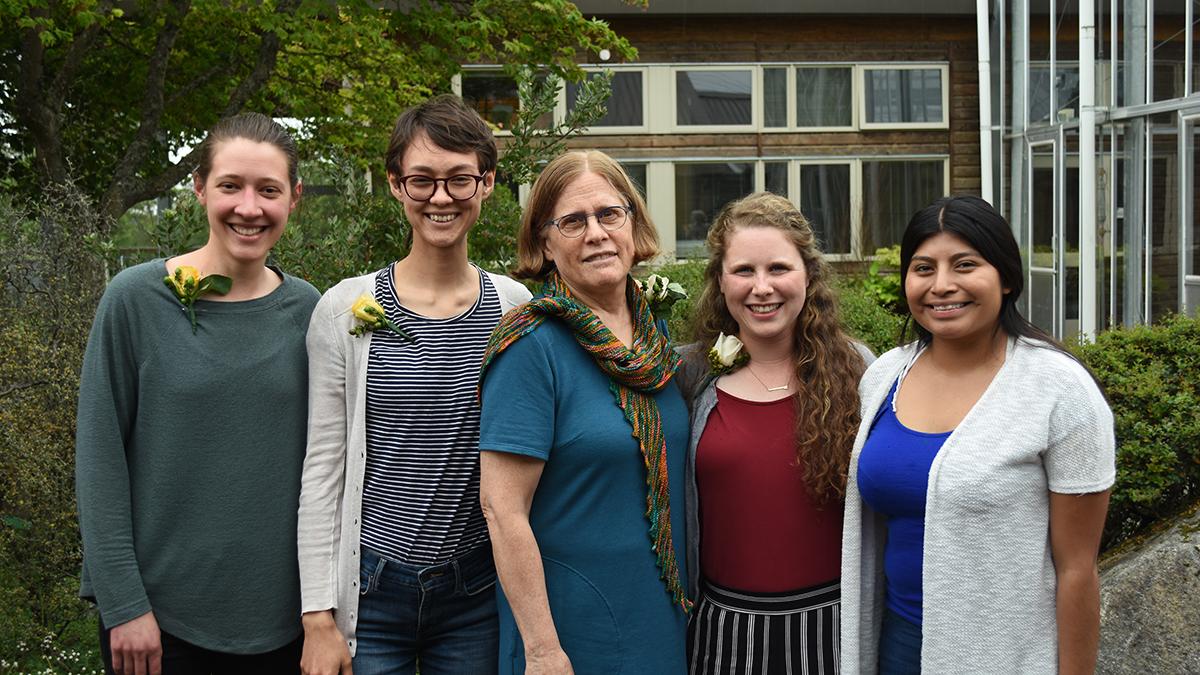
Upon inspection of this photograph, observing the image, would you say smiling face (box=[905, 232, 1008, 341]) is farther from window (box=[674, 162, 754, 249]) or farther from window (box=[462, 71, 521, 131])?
window (box=[674, 162, 754, 249])

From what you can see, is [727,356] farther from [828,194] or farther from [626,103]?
[828,194]

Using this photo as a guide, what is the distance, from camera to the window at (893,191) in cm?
1842

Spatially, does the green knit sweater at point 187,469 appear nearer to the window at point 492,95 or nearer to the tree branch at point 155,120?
the tree branch at point 155,120

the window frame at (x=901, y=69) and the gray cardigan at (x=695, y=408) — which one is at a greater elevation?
the window frame at (x=901, y=69)

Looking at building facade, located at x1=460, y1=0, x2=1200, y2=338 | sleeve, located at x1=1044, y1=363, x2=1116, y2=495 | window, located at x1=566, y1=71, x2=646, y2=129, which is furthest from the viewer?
window, located at x1=566, y1=71, x2=646, y2=129

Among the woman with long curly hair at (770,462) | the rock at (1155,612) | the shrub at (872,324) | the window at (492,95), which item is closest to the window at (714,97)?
the window at (492,95)

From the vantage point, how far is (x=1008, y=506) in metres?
2.41

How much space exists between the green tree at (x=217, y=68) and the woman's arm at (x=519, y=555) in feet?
23.9

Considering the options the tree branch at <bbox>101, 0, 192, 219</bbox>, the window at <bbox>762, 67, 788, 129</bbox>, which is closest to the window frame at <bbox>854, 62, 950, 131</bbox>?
the window at <bbox>762, 67, 788, 129</bbox>

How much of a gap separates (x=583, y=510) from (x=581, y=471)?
0.10 metres

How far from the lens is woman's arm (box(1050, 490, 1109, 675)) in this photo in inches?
93.0

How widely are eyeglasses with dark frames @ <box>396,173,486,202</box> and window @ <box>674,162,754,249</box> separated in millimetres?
15403

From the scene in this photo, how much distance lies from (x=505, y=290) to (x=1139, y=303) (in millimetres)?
10368

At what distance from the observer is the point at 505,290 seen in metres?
2.99
